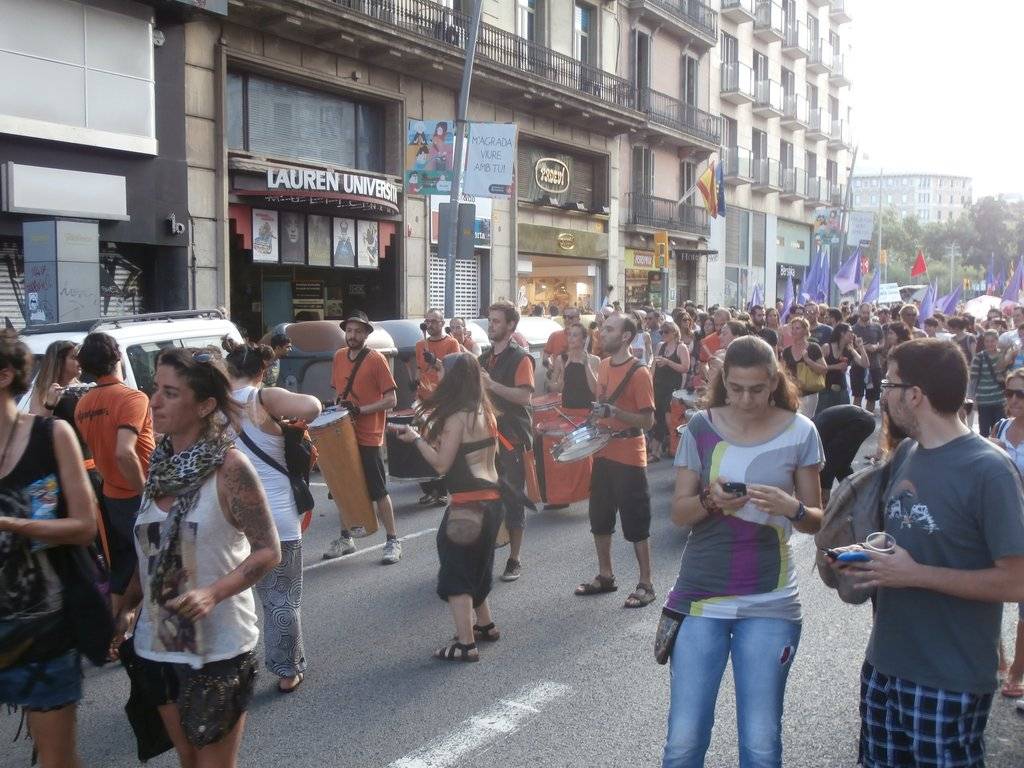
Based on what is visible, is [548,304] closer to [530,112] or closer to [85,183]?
[530,112]

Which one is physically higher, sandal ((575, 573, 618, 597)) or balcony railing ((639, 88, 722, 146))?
balcony railing ((639, 88, 722, 146))

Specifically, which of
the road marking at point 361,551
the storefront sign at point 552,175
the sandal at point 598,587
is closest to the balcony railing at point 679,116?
the storefront sign at point 552,175

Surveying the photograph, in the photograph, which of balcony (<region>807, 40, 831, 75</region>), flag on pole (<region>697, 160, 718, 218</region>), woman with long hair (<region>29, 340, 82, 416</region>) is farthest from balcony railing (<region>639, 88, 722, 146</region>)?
woman with long hair (<region>29, 340, 82, 416</region>)

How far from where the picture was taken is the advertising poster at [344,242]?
19547 mm

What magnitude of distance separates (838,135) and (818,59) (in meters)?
4.92

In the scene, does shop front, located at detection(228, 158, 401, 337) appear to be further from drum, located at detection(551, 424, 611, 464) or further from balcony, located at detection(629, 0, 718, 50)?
balcony, located at detection(629, 0, 718, 50)

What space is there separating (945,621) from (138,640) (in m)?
2.33

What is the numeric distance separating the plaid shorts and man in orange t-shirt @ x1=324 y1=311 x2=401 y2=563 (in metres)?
4.86

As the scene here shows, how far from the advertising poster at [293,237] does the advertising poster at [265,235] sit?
26 centimetres

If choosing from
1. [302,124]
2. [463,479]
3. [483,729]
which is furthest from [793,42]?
[483,729]

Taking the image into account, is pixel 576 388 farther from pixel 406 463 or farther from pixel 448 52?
pixel 448 52

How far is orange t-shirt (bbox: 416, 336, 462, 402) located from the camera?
9.46 metres

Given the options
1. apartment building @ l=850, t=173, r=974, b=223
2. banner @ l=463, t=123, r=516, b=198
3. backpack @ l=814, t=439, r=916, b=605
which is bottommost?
backpack @ l=814, t=439, r=916, b=605

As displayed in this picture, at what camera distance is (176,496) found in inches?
116
